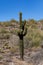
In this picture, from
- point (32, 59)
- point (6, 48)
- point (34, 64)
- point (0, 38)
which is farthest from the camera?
point (0, 38)

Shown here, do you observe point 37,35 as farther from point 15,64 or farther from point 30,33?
point 15,64

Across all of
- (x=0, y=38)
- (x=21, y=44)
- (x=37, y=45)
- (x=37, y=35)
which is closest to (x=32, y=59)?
(x=21, y=44)

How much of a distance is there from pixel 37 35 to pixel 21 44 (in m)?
9.14

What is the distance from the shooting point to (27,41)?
936 inches

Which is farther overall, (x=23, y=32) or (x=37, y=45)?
(x=37, y=45)

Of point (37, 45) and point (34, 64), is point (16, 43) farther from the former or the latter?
point (34, 64)

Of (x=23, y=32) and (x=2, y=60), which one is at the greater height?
(x=23, y=32)

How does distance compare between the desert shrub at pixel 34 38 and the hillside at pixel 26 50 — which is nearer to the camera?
the hillside at pixel 26 50

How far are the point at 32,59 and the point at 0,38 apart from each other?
13.1 metres

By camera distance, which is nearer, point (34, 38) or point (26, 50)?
point (26, 50)

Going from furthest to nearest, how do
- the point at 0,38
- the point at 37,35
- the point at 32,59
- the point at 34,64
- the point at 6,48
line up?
the point at 0,38, the point at 37,35, the point at 6,48, the point at 32,59, the point at 34,64

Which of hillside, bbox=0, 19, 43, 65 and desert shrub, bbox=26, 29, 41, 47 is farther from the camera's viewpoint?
desert shrub, bbox=26, 29, 41, 47

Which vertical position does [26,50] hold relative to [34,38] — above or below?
below

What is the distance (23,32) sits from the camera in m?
17.3
